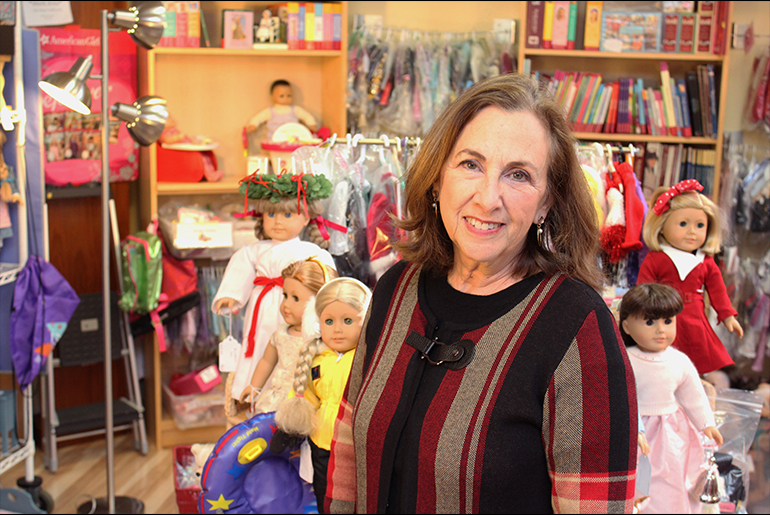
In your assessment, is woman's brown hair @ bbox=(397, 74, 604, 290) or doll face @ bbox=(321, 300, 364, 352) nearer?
woman's brown hair @ bbox=(397, 74, 604, 290)

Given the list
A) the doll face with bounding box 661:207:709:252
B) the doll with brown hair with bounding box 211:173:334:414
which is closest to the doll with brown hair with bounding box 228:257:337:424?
the doll with brown hair with bounding box 211:173:334:414

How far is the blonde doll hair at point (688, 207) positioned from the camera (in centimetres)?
243

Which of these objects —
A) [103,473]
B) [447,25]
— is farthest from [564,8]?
[103,473]

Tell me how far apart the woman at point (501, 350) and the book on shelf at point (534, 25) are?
9.37 ft

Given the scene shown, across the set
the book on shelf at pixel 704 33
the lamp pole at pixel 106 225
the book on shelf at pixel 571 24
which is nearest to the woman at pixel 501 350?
the lamp pole at pixel 106 225

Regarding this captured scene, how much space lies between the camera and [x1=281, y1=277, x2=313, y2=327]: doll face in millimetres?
2125

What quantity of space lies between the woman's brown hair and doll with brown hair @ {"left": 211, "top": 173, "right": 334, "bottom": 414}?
1.10 meters


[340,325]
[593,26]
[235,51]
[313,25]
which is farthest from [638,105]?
[340,325]

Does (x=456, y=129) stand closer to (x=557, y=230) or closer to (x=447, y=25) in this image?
(x=557, y=230)

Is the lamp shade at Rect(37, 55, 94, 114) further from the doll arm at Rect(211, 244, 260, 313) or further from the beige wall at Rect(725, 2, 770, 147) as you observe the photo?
the beige wall at Rect(725, 2, 770, 147)

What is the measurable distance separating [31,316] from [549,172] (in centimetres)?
237

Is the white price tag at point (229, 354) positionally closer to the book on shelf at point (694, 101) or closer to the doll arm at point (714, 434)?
the doll arm at point (714, 434)

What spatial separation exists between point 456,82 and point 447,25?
0.52 metres

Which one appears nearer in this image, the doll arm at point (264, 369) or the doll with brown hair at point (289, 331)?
the doll with brown hair at point (289, 331)
